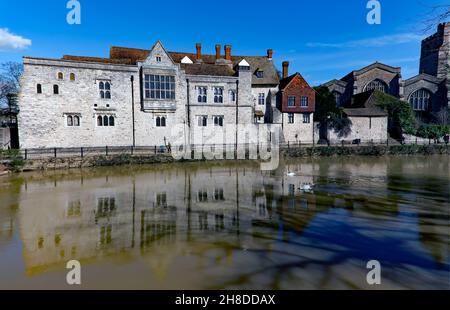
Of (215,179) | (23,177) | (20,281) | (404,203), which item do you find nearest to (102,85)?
(23,177)

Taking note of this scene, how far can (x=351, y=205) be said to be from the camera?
38.9 feet

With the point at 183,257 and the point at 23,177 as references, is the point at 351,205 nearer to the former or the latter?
the point at 183,257

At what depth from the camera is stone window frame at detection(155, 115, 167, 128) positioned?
29.4 metres

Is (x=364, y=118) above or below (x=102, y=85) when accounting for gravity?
below

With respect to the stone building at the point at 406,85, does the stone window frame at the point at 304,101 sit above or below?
below

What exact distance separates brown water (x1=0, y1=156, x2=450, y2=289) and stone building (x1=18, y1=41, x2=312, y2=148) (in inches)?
435

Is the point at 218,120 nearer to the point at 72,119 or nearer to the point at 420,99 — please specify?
the point at 72,119

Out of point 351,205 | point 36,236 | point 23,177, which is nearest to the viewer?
point 36,236

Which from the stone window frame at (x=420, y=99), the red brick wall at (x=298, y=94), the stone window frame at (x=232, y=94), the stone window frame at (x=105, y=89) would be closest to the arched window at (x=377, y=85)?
the stone window frame at (x=420, y=99)

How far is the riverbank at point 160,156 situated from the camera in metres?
21.0

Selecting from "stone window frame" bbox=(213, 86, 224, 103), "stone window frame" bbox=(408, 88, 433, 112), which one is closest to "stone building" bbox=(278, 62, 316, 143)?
"stone window frame" bbox=(213, 86, 224, 103)

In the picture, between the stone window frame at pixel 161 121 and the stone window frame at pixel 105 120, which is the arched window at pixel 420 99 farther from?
the stone window frame at pixel 105 120

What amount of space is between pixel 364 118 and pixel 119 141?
30.8 m

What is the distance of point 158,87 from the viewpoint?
28906 millimetres
